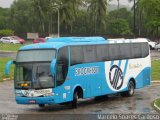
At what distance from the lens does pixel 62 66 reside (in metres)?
20.7

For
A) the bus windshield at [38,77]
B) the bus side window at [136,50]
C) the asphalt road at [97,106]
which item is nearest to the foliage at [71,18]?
the bus side window at [136,50]

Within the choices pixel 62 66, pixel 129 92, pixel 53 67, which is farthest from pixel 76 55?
pixel 129 92

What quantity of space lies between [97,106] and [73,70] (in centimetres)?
194

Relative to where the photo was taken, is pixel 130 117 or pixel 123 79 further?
pixel 123 79

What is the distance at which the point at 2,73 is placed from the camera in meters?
36.4

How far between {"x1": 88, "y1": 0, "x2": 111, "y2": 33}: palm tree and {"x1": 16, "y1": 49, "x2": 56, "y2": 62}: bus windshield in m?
98.2

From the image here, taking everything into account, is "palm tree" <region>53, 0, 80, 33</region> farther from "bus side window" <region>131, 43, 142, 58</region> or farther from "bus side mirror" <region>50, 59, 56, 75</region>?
"bus side mirror" <region>50, 59, 56, 75</region>

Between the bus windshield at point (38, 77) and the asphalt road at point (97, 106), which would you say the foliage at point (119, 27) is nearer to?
the asphalt road at point (97, 106)

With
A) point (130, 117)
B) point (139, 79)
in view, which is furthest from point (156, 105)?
point (139, 79)

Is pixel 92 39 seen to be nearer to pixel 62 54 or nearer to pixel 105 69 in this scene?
pixel 105 69

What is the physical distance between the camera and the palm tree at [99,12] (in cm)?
11838

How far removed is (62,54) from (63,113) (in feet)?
8.28

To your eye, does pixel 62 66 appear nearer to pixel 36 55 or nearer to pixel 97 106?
pixel 36 55

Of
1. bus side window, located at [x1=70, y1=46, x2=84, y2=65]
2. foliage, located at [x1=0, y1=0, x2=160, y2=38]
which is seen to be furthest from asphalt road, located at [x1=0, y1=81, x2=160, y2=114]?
foliage, located at [x1=0, y1=0, x2=160, y2=38]
